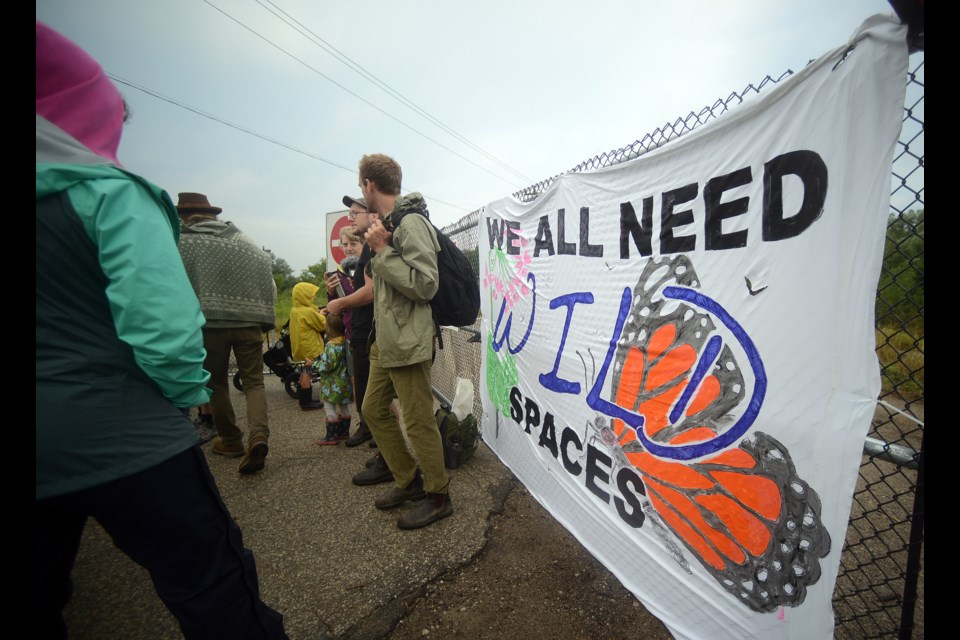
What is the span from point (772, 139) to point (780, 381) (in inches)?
30.3

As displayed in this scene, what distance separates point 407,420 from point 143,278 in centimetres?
148

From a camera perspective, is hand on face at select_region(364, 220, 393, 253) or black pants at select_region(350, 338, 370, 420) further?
black pants at select_region(350, 338, 370, 420)

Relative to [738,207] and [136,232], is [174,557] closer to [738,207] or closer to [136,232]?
[136,232]

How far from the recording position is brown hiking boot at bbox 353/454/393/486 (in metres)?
2.80

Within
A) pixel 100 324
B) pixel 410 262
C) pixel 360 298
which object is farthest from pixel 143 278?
pixel 360 298

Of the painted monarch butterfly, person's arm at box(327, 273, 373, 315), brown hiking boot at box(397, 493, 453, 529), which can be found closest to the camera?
the painted monarch butterfly

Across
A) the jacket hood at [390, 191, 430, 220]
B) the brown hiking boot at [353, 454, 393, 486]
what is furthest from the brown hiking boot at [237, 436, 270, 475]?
the jacket hood at [390, 191, 430, 220]

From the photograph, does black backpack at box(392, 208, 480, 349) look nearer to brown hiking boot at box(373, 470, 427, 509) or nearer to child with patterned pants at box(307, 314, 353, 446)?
brown hiking boot at box(373, 470, 427, 509)

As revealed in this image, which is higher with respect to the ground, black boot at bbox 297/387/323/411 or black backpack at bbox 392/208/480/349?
black backpack at bbox 392/208/480/349

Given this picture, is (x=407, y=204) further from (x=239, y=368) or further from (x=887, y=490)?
(x=887, y=490)

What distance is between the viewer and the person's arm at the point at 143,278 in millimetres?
976

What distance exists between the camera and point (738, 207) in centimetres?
130

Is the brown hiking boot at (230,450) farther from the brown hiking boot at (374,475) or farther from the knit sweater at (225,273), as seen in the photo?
the brown hiking boot at (374,475)

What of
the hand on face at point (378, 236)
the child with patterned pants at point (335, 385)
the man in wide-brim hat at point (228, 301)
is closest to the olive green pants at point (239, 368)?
the man in wide-brim hat at point (228, 301)
